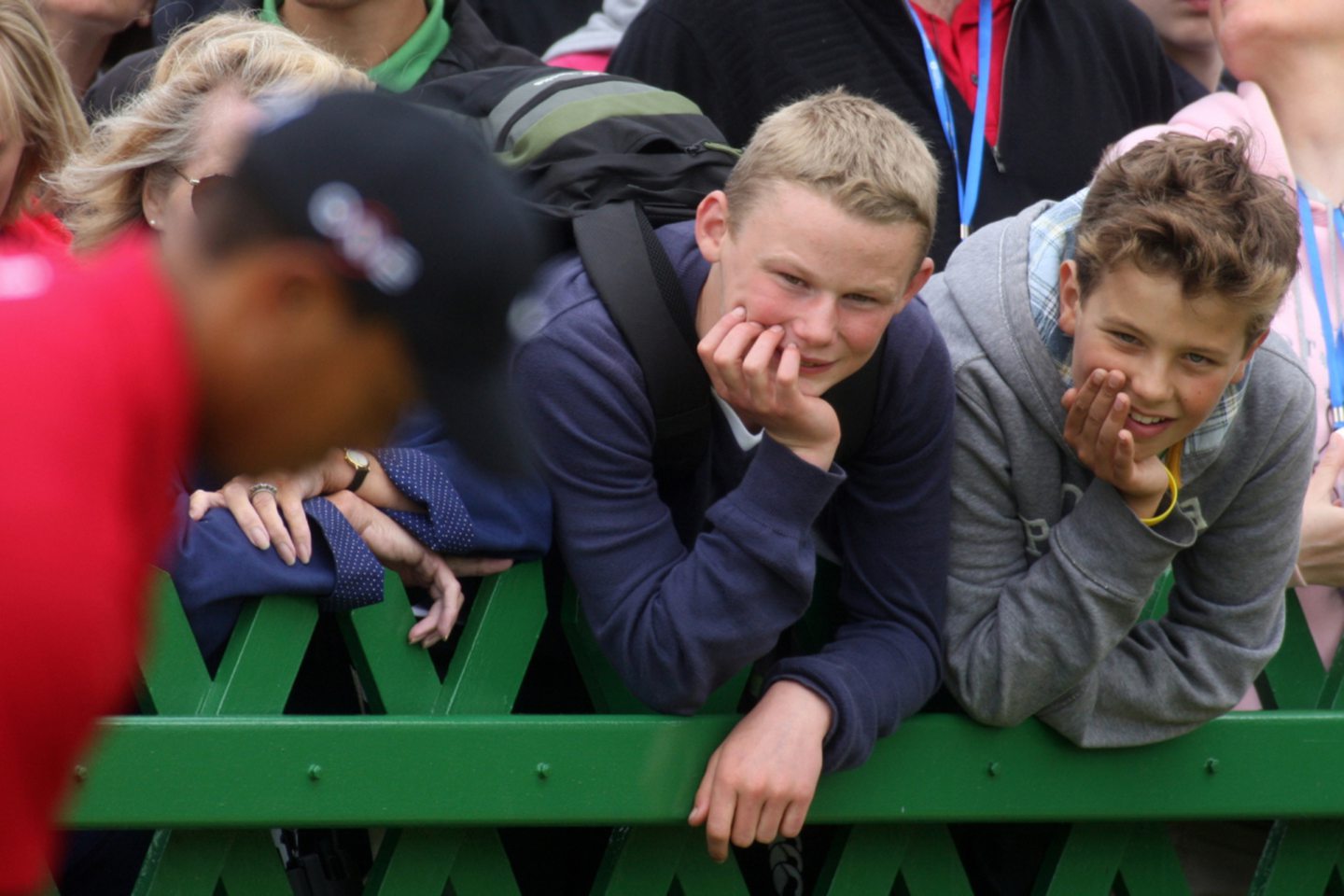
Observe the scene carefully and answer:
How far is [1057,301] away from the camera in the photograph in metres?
2.73

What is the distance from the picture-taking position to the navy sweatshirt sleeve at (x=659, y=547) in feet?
8.07

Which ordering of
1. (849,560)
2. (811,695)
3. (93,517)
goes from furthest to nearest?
(849,560) < (811,695) < (93,517)

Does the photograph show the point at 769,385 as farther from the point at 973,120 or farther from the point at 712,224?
the point at 973,120

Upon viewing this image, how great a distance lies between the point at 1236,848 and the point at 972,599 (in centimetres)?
134

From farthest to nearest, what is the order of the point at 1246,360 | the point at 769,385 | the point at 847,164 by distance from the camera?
1. the point at 1246,360
2. the point at 847,164
3. the point at 769,385

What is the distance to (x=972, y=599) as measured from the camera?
2.75 meters

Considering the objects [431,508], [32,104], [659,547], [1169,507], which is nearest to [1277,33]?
[1169,507]

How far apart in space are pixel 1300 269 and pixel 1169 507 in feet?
2.54

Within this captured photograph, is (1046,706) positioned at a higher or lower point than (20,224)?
lower

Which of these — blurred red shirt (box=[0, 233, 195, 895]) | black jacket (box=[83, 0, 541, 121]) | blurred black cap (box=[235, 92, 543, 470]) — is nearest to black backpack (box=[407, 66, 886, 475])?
black jacket (box=[83, 0, 541, 121])

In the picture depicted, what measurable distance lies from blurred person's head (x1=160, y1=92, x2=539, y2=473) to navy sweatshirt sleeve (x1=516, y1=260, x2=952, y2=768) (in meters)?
1.09

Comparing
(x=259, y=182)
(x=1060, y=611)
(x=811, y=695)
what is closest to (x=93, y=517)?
(x=259, y=182)

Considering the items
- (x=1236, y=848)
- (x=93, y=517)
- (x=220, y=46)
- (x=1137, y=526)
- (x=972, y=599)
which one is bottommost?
(x=1236, y=848)

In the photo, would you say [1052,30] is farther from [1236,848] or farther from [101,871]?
[101,871]
